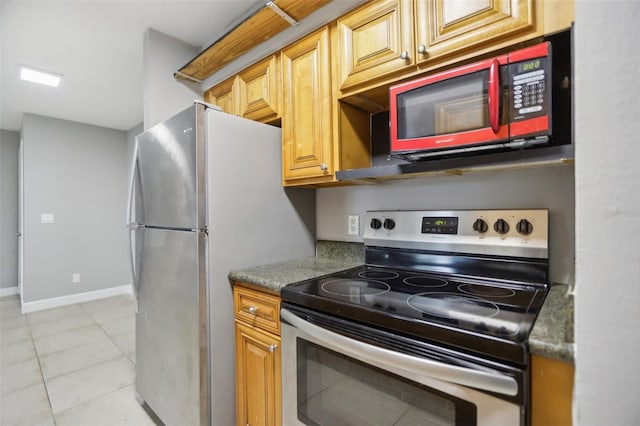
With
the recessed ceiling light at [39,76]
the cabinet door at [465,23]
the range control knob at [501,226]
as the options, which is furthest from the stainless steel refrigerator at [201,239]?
the recessed ceiling light at [39,76]

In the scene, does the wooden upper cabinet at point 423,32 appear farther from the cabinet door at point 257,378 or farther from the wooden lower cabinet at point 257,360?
the cabinet door at point 257,378

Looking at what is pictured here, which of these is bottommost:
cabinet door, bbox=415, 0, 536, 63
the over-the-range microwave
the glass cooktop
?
the glass cooktop

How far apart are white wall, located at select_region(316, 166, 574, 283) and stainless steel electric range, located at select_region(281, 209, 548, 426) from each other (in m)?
0.07

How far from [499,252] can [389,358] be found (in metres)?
0.70

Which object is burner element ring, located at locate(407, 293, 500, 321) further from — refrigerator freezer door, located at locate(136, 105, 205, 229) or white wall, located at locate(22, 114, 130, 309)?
white wall, located at locate(22, 114, 130, 309)

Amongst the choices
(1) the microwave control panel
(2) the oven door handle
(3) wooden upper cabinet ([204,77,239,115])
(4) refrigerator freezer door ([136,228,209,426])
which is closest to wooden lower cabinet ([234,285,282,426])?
(4) refrigerator freezer door ([136,228,209,426])

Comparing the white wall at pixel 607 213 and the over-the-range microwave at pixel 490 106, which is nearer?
the white wall at pixel 607 213

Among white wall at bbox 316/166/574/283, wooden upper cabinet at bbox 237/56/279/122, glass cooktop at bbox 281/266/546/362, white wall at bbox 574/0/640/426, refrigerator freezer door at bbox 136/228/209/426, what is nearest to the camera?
white wall at bbox 574/0/640/426

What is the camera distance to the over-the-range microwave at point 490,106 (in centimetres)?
90

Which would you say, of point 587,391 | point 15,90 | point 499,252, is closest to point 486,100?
point 499,252

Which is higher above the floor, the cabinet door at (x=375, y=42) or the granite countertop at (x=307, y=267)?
the cabinet door at (x=375, y=42)

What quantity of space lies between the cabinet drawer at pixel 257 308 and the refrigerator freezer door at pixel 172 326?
0.16 metres

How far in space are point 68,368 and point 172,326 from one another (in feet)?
5.48

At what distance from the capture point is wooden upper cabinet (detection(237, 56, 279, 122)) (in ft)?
5.68
